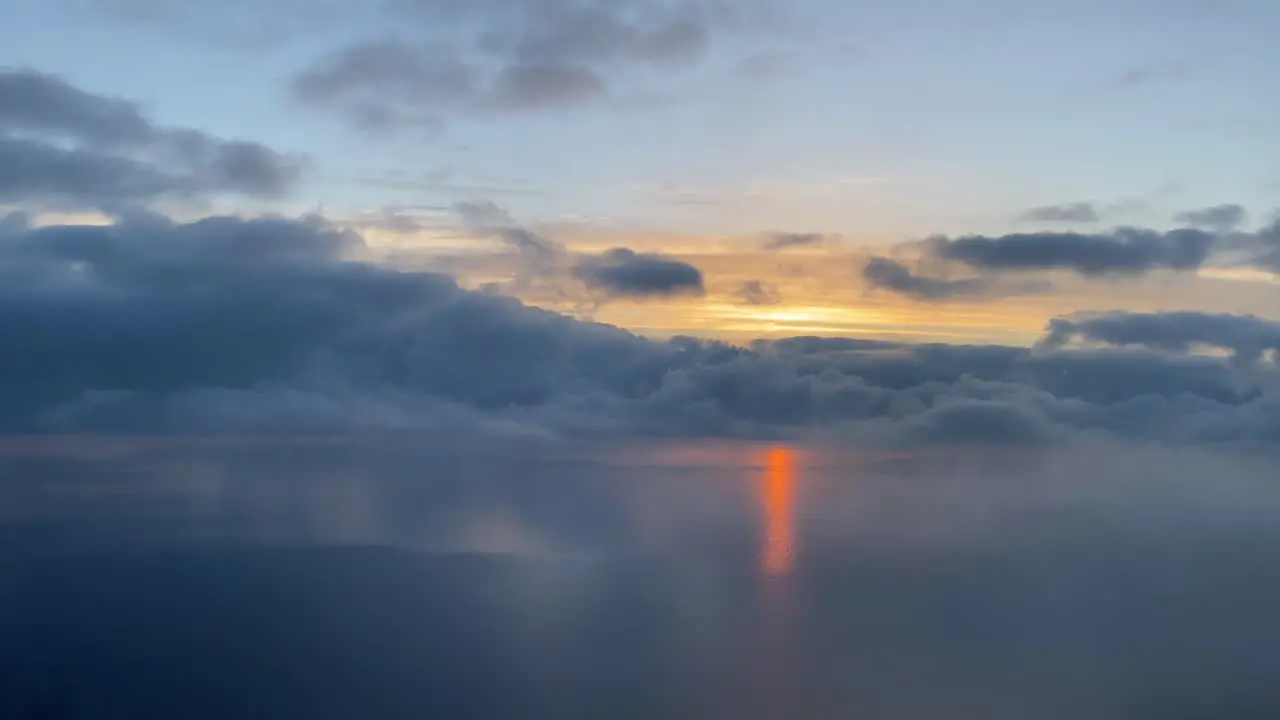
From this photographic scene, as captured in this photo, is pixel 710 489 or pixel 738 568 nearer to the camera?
pixel 738 568

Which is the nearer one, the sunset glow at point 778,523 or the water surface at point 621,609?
the water surface at point 621,609

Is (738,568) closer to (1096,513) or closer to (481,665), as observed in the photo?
(481,665)

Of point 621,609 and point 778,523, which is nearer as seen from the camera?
point 621,609

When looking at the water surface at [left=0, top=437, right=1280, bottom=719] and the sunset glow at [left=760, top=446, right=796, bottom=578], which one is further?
the sunset glow at [left=760, top=446, right=796, bottom=578]

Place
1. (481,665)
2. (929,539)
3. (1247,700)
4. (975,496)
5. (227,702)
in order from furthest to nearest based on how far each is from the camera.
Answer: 1. (975,496)
2. (929,539)
3. (481,665)
4. (1247,700)
5. (227,702)

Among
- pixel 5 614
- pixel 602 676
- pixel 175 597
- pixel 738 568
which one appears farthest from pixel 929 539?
pixel 5 614

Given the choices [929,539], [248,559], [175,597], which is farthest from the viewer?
[929,539]

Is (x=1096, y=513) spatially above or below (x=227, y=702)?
below

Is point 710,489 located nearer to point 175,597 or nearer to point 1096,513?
point 1096,513

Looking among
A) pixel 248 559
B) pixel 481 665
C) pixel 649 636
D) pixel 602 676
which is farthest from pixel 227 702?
pixel 248 559
